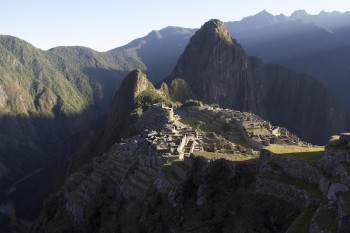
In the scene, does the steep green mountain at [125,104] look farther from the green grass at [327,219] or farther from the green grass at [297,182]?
the green grass at [327,219]

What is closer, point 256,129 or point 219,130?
point 219,130

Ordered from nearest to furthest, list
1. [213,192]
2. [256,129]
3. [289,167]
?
[289,167] → [213,192] → [256,129]

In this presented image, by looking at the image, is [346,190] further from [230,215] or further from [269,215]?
[230,215]

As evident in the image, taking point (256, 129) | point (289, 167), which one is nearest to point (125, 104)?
point (256, 129)

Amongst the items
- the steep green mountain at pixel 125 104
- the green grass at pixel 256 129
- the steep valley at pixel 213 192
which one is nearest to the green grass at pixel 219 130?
the green grass at pixel 256 129

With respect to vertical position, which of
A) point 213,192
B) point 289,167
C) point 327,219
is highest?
point 289,167

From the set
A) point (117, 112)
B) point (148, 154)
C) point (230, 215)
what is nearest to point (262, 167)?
point (230, 215)

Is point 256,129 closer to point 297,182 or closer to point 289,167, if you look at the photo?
point 289,167

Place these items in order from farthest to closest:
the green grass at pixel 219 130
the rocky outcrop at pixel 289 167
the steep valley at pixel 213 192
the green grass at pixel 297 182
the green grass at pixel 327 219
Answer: the green grass at pixel 219 130 → the rocky outcrop at pixel 289 167 → the green grass at pixel 297 182 → the steep valley at pixel 213 192 → the green grass at pixel 327 219
